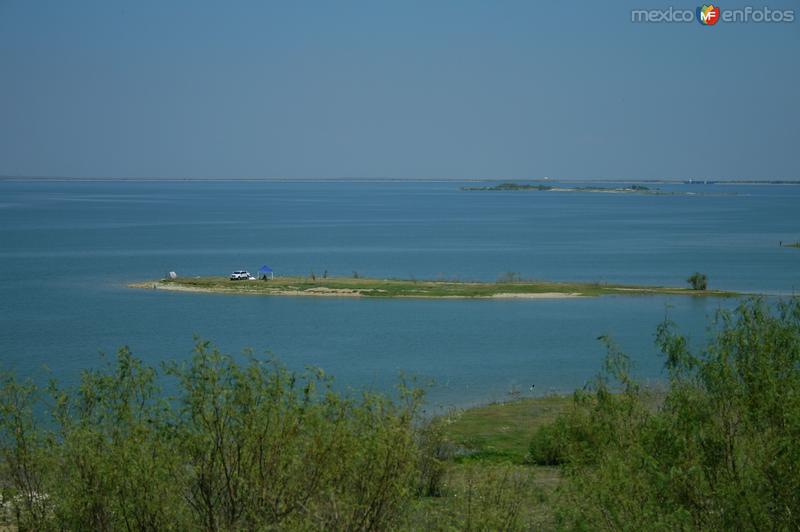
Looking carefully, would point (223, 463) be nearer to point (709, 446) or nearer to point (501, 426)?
point (709, 446)

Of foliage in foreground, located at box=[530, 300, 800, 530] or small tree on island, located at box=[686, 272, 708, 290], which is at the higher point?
foliage in foreground, located at box=[530, 300, 800, 530]

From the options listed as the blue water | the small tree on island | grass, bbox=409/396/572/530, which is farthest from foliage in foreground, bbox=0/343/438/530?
the small tree on island

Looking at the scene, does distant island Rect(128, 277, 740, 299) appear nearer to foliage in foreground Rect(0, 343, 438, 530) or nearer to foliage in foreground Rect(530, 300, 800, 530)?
foliage in foreground Rect(530, 300, 800, 530)

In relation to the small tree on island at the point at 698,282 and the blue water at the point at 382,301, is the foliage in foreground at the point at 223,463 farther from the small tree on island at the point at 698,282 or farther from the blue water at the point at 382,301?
the small tree on island at the point at 698,282

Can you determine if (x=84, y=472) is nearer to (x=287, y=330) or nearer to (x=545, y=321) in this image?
(x=287, y=330)

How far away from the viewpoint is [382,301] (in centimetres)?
6112

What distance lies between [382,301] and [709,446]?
4743cm

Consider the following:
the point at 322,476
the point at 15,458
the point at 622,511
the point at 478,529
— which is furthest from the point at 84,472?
the point at 622,511

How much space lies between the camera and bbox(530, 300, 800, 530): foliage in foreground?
40.5ft

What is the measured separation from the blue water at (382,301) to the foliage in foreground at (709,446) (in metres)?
10.2

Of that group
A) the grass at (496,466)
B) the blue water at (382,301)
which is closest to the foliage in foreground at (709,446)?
the grass at (496,466)

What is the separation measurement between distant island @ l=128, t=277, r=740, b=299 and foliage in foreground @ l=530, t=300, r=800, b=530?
4500cm

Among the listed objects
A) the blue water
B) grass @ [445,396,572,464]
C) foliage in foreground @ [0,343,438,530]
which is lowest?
grass @ [445,396,572,464]

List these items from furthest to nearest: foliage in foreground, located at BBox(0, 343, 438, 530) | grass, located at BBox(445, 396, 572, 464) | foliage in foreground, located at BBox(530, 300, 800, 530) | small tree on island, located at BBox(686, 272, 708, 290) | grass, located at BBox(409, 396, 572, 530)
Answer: small tree on island, located at BBox(686, 272, 708, 290) → grass, located at BBox(445, 396, 572, 464) → grass, located at BBox(409, 396, 572, 530) → foliage in foreground, located at BBox(0, 343, 438, 530) → foliage in foreground, located at BBox(530, 300, 800, 530)
